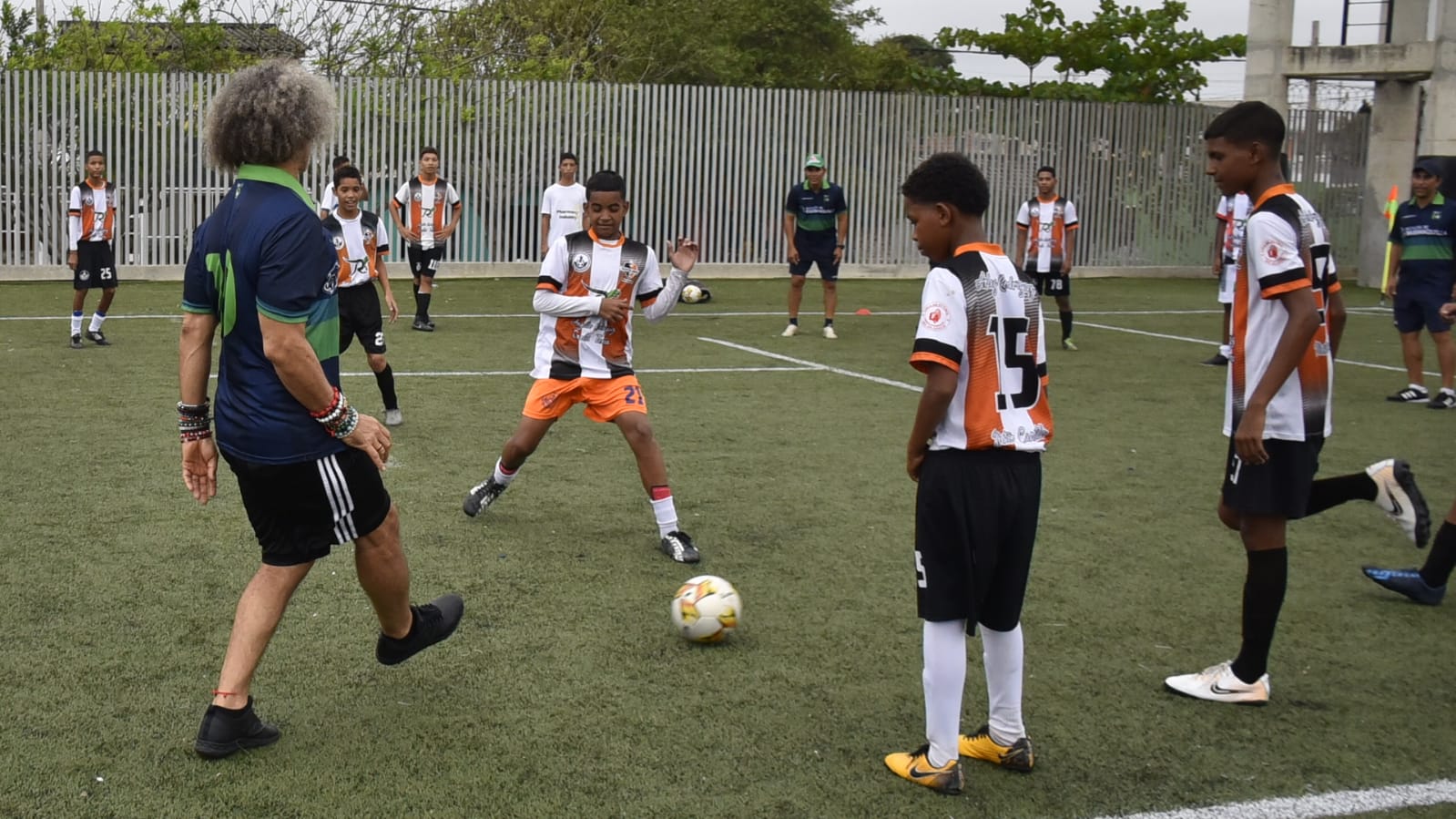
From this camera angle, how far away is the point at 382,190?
23.1 m

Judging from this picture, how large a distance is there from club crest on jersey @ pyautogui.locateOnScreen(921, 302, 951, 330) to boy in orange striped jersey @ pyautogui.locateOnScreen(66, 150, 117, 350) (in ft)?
39.6

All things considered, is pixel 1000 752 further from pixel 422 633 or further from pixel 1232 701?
pixel 422 633

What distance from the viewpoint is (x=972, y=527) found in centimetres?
417

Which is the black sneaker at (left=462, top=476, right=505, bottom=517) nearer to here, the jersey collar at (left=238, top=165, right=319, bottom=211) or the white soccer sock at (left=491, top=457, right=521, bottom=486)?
the white soccer sock at (left=491, top=457, right=521, bottom=486)

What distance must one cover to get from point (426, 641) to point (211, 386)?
302 inches

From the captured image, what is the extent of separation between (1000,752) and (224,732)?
7.54 ft

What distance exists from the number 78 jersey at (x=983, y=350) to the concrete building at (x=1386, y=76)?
23534mm

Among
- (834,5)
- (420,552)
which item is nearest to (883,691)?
(420,552)

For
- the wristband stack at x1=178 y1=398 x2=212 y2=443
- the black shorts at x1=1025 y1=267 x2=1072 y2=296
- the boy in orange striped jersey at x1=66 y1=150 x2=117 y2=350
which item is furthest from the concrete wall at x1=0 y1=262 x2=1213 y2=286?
the wristband stack at x1=178 y1=398 x2=212 y2=443

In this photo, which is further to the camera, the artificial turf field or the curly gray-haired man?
the artificial turf field

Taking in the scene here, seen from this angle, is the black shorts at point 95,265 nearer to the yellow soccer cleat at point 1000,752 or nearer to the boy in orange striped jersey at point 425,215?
the boy in orange striped jersey at point 425,215

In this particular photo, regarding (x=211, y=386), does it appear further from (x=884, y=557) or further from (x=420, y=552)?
(x=884, y=557)

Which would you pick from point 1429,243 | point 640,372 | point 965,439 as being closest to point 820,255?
point 640,372

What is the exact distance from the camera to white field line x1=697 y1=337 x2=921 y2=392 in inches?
504
